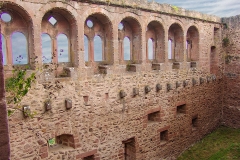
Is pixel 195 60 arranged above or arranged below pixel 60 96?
above

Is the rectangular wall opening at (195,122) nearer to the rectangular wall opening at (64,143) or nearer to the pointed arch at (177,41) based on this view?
the pointed arch at (177,41)

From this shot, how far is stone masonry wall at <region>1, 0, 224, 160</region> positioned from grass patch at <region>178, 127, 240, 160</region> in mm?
387

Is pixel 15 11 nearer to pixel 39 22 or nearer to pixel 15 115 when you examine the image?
pixel 39 22

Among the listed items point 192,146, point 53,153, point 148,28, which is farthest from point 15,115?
point 192,146

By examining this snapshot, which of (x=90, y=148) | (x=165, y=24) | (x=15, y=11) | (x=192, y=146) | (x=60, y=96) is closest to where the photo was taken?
(x=15, y=11)

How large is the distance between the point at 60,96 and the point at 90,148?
206 cm

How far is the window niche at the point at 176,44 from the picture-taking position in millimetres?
11148

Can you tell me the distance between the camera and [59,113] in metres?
7.05

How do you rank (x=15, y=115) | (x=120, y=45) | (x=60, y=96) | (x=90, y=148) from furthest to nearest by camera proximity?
(x=120, y=45)
(x=90, y=148)
(x=60, y=96)
(x=15, y=115)

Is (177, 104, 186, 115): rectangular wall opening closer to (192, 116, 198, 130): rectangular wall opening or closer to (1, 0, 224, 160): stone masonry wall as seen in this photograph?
(1, 0, 224, 160): stone masonry wall

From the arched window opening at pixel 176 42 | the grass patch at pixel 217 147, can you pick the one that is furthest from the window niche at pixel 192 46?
the grass patch at pixel 217 147

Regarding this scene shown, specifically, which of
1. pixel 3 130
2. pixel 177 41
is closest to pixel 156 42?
pixel 177 41

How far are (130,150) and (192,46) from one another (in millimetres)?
6268

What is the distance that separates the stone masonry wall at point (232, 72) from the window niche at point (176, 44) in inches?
153
